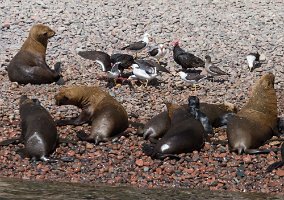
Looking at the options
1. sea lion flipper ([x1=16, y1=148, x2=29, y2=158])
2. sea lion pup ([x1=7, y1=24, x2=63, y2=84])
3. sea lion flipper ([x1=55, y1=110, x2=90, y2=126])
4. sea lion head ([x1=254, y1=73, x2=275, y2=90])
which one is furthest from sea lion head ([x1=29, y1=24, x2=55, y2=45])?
sea lion flipper ([x1=16, y1=148, x2=29, y2=158])

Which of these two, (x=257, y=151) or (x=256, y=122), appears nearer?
(x=257, y=151)

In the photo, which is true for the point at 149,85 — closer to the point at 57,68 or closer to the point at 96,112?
the point at 57,68

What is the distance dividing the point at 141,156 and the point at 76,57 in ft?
20.6

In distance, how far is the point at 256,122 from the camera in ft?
42.3

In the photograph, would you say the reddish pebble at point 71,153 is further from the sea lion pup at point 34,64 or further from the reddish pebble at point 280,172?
the sea lion pup at point 34,64

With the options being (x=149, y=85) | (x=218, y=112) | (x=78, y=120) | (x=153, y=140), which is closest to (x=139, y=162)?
(x=153, y=140)

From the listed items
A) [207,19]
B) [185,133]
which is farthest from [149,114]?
[207,19]

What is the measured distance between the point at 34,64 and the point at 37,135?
14.8ft

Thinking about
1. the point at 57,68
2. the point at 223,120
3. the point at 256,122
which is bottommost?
the point at 256,122

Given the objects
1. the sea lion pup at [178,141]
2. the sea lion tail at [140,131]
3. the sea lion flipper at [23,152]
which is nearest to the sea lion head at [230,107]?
the sea lion pup at [178,141]

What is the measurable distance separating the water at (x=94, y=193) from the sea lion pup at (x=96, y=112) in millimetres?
1675

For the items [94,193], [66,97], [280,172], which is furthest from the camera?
[66,97]

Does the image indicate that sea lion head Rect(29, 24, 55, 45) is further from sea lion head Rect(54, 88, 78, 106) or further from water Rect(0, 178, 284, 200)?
water Rect(0, 178, 284, 200)

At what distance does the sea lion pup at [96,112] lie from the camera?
12.9 metres
